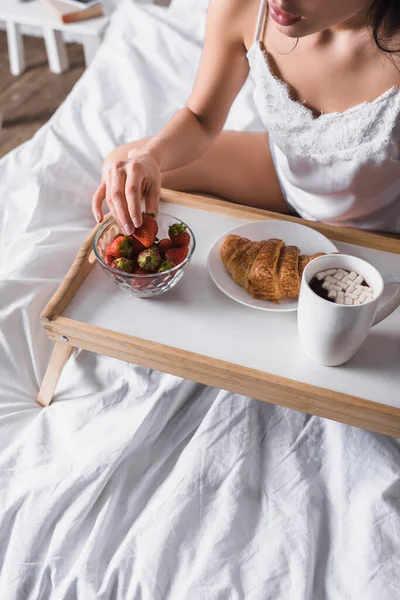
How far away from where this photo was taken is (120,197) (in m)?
1.05

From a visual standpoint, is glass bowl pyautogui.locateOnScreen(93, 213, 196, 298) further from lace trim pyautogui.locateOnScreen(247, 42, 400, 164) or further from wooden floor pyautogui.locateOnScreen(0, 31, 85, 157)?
wooden floor pyautogui.locateOnScreen(0, 31, 85, 157)

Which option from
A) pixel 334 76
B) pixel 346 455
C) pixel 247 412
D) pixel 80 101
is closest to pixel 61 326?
pixel 247 412

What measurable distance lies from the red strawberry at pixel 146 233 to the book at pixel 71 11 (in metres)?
1.39

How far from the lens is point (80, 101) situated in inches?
67.8

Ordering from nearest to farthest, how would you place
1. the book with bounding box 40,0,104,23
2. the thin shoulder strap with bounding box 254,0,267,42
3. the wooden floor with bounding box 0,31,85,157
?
the thin shoulder strap with bounding box 254,0,267,42 → the book with bounding box 40,0,104,23 → the wooden floor with bounding box 0,31,85,157

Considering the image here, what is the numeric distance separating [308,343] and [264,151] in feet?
2.29

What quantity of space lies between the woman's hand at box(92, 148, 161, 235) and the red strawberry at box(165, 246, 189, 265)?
0.07m

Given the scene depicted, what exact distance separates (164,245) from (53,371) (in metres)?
0.29

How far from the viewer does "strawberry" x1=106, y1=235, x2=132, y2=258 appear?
1.02 meters

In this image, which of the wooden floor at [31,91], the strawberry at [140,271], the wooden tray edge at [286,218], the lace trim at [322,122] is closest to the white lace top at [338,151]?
the lace trim at [322,122]

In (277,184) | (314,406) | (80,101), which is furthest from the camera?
(80,101)

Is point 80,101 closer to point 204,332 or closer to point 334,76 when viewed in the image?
point 334,76

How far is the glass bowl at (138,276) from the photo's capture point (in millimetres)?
988

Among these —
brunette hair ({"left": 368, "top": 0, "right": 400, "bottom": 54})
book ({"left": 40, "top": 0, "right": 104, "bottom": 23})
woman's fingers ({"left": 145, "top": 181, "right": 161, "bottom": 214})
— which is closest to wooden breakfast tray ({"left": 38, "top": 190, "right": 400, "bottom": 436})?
Answer: woman's fingers ({"left": 145, "top": 181, "right": 161, "bottom": 214})
